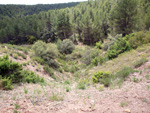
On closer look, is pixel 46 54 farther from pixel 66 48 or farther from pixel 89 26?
pixel 89 26

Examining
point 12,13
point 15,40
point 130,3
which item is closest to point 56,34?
point 15,40

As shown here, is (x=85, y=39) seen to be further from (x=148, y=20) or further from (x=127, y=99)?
(x=127, y=99)

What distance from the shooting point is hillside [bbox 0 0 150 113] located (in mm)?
4062

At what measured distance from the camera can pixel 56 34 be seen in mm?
36875

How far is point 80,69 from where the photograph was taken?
16797 mm

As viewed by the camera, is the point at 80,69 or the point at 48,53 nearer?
the point at 48,53

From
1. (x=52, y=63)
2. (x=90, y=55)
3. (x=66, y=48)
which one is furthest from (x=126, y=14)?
(x=52, y=63)

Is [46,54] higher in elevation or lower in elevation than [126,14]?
lower

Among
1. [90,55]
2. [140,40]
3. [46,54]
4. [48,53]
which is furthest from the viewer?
[90,55]

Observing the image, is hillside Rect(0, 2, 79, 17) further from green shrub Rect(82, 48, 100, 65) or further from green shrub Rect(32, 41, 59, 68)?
green shrub Rect(82, 48, 100, 65)

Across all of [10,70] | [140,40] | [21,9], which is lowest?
[10,70]

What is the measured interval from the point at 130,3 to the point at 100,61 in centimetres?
1197

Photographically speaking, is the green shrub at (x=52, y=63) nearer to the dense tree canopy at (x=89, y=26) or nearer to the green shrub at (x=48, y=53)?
the green shrub at (x=48, y=53)

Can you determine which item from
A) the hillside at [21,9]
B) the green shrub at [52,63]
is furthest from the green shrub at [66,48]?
the hillside at [21,9]
